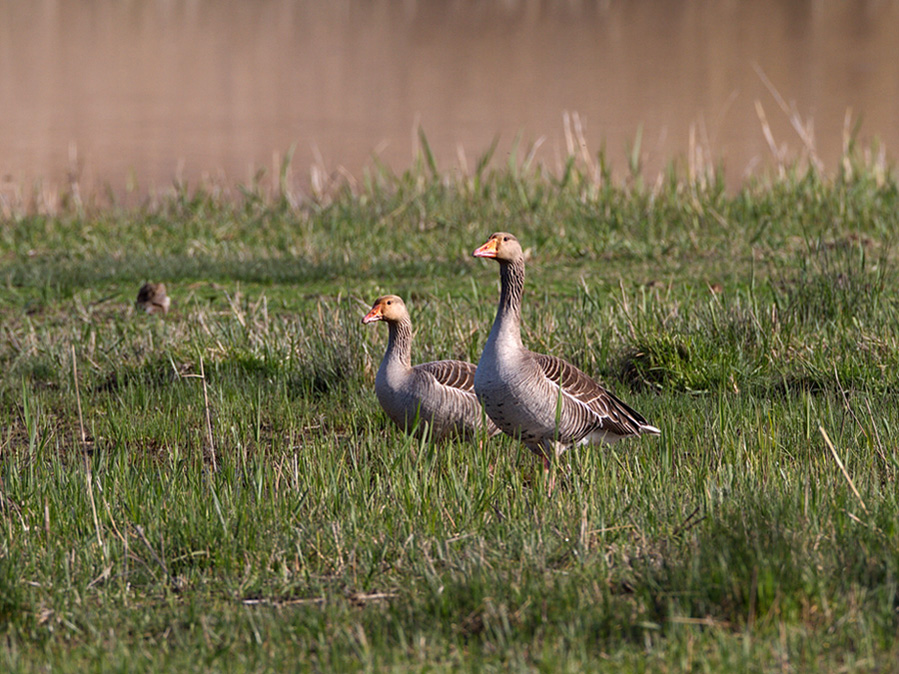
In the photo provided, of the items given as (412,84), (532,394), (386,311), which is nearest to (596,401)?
(532,394)

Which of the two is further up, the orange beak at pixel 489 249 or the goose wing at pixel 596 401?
the orange beak at pixel 489 249

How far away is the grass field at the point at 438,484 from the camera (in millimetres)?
3318

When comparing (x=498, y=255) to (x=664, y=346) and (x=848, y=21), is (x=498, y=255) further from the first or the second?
(x=848, y=21)

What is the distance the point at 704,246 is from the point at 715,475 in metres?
6.67

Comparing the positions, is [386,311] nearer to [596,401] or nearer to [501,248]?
[501,248]

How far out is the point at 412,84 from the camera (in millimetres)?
31578

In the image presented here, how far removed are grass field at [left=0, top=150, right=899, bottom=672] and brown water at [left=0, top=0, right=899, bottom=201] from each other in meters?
5.78

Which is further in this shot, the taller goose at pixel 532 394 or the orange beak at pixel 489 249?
the orange beak at pixel 489 249

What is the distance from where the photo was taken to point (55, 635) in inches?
139

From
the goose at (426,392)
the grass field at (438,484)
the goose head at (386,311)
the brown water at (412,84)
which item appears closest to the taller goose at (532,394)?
the grass field at (438,484)

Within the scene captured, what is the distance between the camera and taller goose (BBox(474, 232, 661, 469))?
17.2 ft

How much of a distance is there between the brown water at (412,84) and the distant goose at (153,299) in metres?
5.35

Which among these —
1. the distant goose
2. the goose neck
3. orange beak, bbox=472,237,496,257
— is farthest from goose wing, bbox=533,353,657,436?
the distant goose

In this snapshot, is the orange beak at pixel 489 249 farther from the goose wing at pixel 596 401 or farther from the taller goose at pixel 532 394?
the goose wing at pixel 596 401
